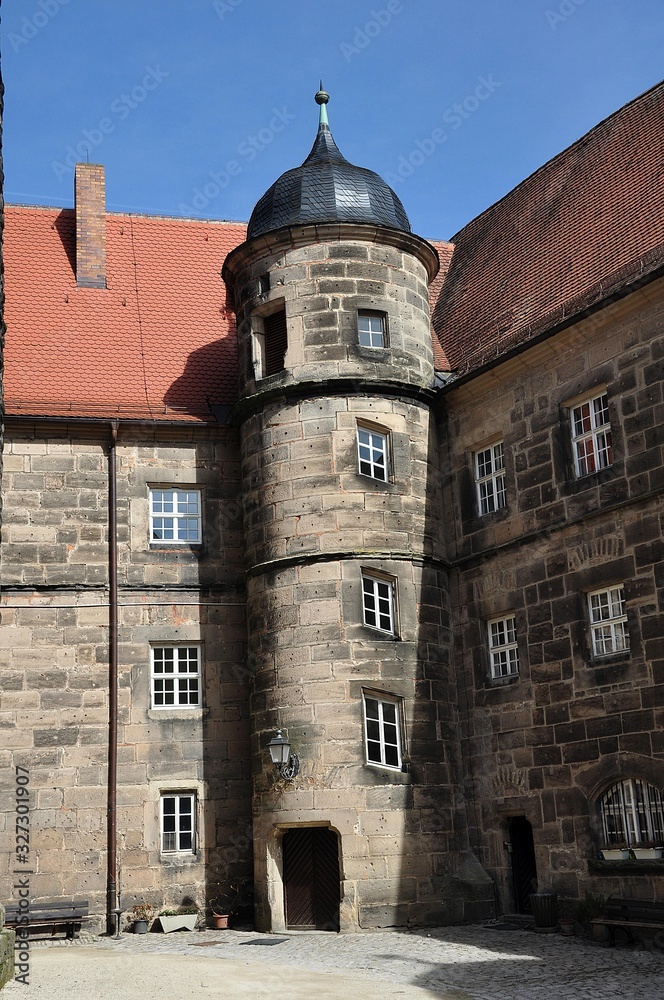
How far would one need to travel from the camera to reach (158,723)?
17984mm

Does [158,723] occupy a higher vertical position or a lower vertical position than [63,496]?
lower

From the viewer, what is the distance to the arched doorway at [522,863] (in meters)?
16.5

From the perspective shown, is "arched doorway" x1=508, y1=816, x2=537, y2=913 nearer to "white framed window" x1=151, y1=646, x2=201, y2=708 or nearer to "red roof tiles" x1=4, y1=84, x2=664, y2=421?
"white framed window" x1=151, y1=646, x2=201, y2=708

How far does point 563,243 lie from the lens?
19.4 meters

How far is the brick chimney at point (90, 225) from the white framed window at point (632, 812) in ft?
41.9

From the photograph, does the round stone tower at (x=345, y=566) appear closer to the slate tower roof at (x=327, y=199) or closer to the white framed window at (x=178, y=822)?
the slate tower roof at (x=327, y=199)

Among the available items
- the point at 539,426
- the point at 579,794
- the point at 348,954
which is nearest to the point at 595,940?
the point at 579,794

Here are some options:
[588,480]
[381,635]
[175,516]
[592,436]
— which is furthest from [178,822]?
[592,436]

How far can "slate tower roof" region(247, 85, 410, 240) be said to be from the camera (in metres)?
19.0

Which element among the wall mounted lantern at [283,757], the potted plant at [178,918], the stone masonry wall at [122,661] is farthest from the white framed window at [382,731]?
the potted plant at [178,918]

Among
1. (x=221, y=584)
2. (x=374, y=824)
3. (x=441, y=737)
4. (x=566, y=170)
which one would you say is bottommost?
(x=374, y=824)

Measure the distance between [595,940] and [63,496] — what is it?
9.92 m

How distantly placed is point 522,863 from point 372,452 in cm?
620

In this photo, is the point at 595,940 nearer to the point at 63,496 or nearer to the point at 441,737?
the point at 441,737
